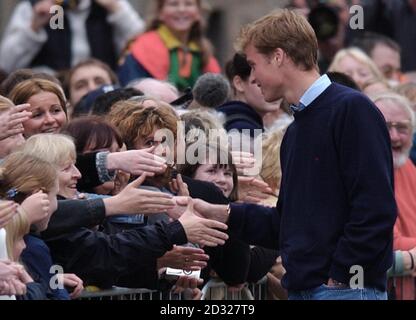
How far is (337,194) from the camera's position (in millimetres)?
5484

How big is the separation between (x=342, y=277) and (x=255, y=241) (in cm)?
74

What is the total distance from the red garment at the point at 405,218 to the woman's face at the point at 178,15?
2431mm

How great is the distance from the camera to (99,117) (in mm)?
6734

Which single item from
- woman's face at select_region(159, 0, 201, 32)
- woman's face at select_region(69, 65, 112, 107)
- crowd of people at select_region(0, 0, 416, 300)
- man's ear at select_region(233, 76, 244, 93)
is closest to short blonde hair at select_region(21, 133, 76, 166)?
crowd of people at select_region(0, 0, 416, 300)

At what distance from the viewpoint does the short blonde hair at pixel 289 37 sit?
5.69m

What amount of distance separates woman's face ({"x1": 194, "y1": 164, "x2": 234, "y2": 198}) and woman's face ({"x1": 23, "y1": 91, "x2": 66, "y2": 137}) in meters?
0.78

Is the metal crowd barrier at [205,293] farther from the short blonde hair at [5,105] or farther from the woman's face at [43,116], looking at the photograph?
the woman's face at [43,116]

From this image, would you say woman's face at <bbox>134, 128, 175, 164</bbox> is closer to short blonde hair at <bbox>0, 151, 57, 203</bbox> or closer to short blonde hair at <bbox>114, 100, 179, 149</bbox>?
short blonde hair at <bbox>114, 100, 179, 149</bbox>

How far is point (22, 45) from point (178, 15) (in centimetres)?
117

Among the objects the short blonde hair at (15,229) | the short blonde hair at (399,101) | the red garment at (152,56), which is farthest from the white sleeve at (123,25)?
the short blonde hair at (15,229)

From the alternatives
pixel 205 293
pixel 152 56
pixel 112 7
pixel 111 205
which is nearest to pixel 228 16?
pixel 112 7

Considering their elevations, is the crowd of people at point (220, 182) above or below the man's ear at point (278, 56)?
below

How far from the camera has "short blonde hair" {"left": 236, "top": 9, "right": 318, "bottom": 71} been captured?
569cm
